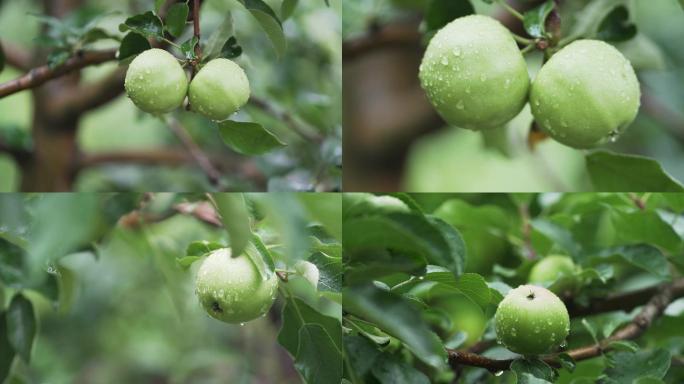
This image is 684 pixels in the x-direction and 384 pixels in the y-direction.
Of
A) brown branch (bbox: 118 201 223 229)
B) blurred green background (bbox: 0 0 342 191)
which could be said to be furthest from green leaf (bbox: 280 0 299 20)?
brown branch (bbox: 118 201 223 229)

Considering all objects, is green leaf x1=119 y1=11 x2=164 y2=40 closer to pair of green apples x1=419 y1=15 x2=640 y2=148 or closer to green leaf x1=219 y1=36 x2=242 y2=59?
green leaf x1=219 y1=36 x2=242 y2=59

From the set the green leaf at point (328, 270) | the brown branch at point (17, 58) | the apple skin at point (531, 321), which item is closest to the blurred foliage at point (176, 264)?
the green leaf at point (328, 270)

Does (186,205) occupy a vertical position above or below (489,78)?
below

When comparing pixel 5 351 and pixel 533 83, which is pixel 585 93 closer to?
pixel 533 83

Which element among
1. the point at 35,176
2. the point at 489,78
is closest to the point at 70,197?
the point at 489,78

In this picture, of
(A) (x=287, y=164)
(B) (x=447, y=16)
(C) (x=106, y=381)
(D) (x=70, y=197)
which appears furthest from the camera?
(C) (x=106, y=381)

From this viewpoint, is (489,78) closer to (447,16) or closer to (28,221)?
(447,16)

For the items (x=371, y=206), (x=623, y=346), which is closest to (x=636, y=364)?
(x=623, y=346)
